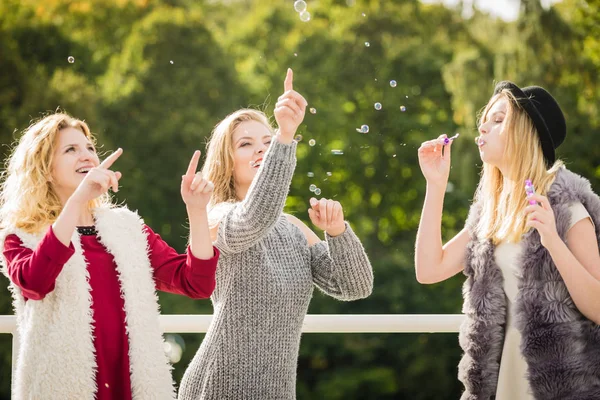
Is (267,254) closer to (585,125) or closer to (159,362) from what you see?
(159,362)

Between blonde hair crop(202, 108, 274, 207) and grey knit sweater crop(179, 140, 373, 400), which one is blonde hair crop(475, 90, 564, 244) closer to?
grey knit sweater crop(179, 140, 373, 400)

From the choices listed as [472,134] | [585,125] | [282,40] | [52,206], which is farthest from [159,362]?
[282,40]

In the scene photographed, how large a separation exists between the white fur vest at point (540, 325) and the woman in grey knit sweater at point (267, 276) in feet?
1.24

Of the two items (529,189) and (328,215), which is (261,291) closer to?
(328,215)

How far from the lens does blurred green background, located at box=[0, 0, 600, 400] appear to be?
13.0 m

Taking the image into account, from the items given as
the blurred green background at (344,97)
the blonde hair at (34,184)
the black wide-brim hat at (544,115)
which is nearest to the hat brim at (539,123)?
the black wide-brim hat at (544,115)

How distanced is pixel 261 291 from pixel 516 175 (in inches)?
35.4

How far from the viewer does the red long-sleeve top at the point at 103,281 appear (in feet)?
7.22

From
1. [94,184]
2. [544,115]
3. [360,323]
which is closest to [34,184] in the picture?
[94,184]

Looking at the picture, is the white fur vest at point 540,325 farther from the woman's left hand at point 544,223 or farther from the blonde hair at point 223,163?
the blonde hair at point 223,163

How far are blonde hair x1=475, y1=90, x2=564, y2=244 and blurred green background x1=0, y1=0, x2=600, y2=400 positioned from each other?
1029 cm

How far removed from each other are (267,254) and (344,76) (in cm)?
1277

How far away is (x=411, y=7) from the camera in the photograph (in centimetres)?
1491

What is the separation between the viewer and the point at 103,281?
7.97ft
